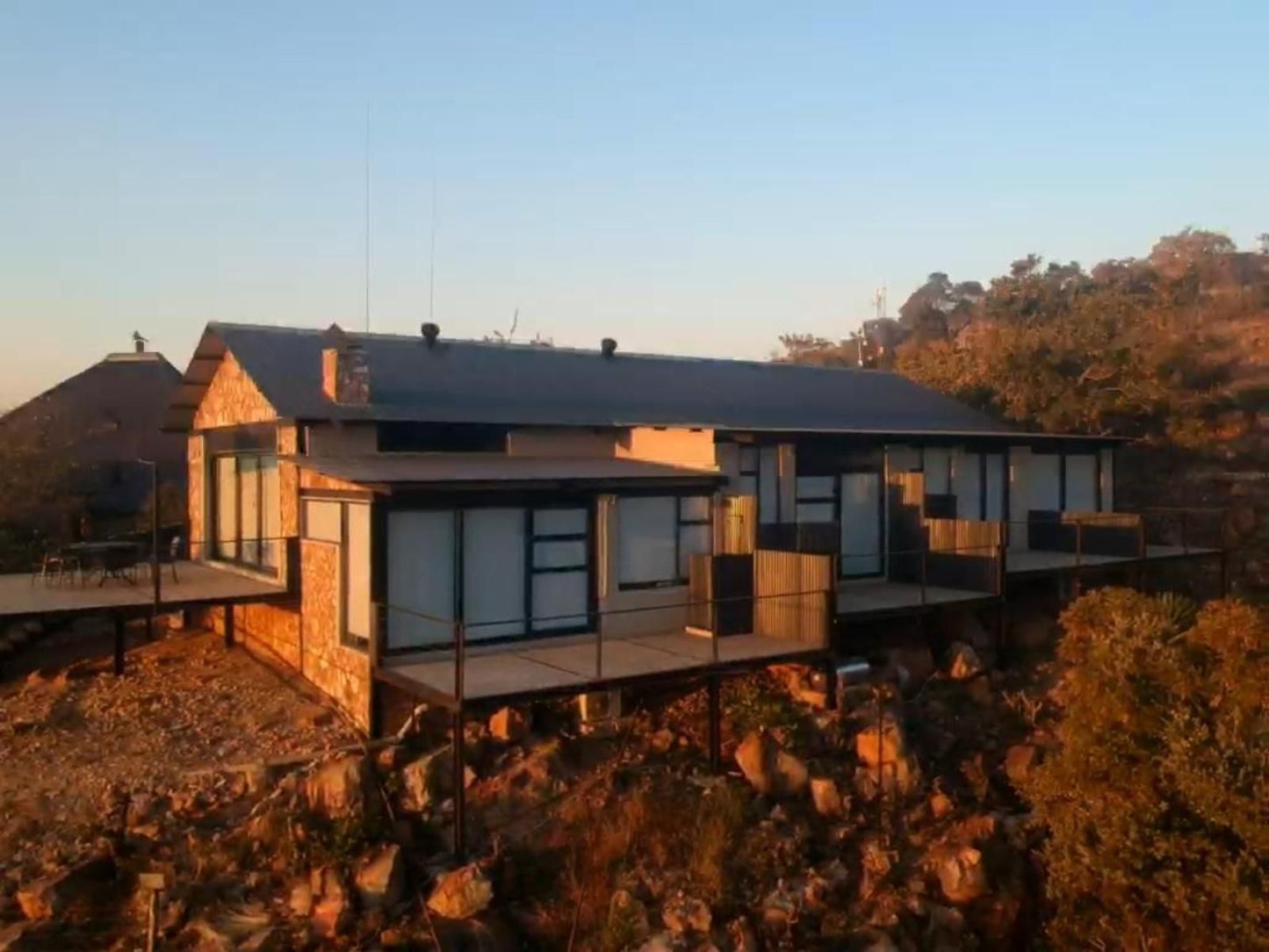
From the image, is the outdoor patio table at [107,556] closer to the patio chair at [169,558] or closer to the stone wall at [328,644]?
the patio chair at [169,558]

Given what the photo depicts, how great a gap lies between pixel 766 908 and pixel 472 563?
222 inches

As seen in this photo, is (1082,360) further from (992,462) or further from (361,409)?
(361,409)

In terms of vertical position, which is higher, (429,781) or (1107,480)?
(1107,480)

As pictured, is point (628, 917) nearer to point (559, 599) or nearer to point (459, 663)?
point (459, 663)

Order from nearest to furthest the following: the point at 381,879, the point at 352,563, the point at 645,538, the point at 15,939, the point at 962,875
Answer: the point at 15,939
the point at 381,879
the point at 962,875
the point at 352,563
the point at 645,538

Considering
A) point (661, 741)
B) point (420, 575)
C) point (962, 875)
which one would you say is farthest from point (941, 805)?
point (420, 575)

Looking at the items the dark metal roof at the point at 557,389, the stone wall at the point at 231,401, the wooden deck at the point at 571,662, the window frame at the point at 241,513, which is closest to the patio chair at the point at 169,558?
the window frame at the point at 241,513

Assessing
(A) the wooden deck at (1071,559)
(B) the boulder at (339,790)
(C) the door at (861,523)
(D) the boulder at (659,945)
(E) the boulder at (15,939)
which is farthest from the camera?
(A) the wooden deck at (1071,559)

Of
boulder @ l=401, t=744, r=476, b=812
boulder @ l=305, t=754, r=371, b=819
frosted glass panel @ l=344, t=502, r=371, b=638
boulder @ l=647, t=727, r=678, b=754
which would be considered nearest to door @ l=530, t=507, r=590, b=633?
boulder @ l=647, t=727, r=678, b=754

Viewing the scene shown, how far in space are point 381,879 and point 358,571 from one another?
425cm

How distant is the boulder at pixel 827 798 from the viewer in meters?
13.3

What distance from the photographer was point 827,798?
13.3 meters

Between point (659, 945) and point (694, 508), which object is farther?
point (694, 508)

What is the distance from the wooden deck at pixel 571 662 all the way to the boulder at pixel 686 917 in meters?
2.56
